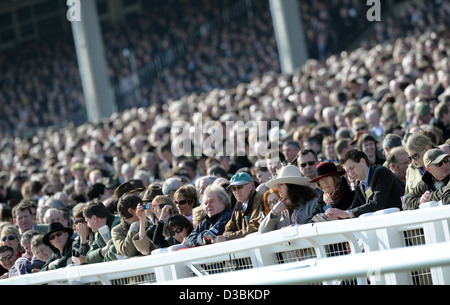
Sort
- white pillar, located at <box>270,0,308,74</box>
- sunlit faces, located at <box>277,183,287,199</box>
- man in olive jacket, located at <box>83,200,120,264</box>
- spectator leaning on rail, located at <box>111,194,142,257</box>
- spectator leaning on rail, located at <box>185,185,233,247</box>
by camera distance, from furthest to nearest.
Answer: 1. white pillar, located at <box>270,0,308,74</box>
2. man in olive jacket, located at <box>83,200,120,264</box>
3. spectator leaning on rail, located at <box>111,194,142,257</box>
4. spectator leaning on rail, located at <box>185,185,233,247</box>
5. sunlit faces, located at <box>277,183,287,199</box>

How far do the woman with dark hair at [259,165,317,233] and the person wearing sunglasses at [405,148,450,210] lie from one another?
0.68m

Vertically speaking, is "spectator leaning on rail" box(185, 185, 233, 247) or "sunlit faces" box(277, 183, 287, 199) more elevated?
"sunlit faces" box(277, 183, 287, 199)

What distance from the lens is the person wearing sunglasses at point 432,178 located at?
5980 mm

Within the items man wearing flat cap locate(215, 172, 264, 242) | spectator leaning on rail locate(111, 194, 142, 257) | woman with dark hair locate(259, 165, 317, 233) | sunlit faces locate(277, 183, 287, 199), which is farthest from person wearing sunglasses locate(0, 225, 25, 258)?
sunlit faces locate(277, 183, 287, 199)

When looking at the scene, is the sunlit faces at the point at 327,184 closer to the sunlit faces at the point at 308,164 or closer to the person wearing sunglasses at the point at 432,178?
the person wearing sunglasses at the point at 432,178

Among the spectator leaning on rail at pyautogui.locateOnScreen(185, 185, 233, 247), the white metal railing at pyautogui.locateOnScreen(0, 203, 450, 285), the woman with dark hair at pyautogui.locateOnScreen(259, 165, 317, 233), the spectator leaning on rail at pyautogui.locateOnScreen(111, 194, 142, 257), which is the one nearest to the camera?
the white metal railing at pyautogui.locateOnScreen(0, 203, 450, 285)

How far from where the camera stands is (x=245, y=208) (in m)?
6.88

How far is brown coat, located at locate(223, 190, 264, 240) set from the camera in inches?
261

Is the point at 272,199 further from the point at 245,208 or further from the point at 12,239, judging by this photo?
the point at 12,239

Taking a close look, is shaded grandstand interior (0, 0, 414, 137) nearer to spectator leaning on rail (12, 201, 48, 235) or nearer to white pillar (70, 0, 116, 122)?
white pillar (70, 0, 116, 122)

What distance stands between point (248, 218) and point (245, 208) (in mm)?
133
